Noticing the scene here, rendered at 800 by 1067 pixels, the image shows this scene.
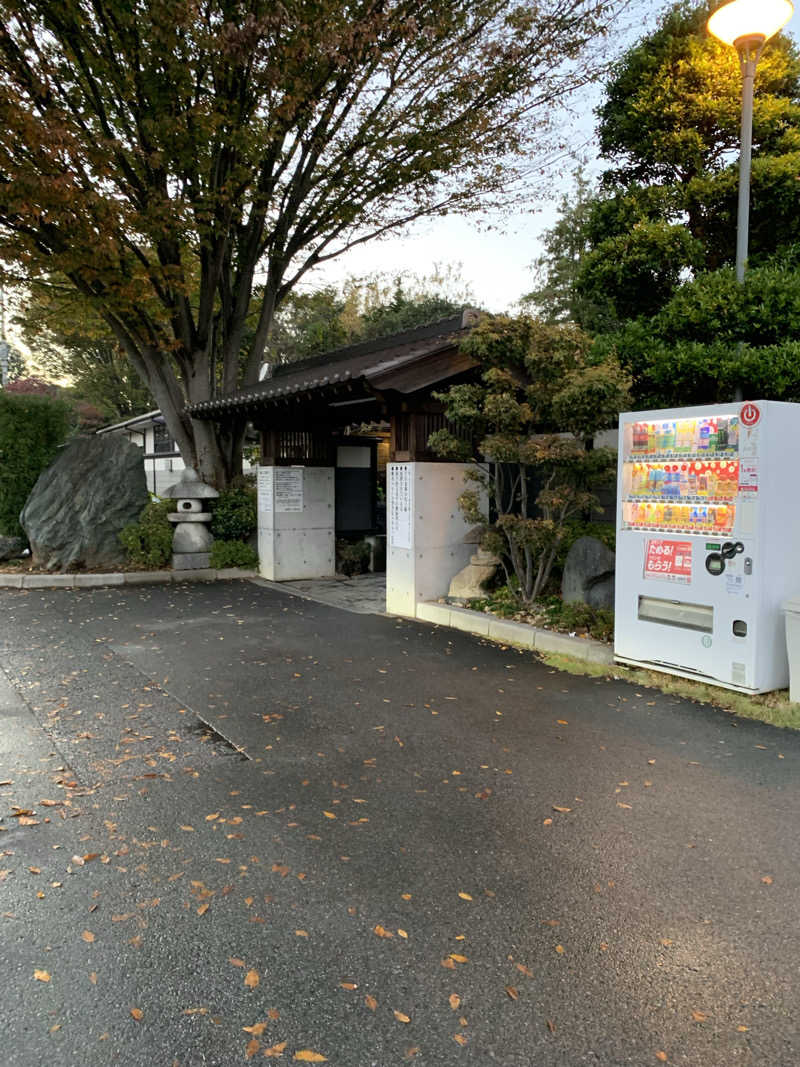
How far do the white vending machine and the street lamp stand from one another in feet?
6.42

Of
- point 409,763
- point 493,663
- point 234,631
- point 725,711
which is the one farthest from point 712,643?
point 234,631

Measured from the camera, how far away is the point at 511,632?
7.30 meters

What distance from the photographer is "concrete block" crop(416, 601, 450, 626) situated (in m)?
8.30

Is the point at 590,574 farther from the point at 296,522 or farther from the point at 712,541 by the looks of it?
the point at 296,522

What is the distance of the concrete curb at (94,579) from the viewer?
35.6 ft

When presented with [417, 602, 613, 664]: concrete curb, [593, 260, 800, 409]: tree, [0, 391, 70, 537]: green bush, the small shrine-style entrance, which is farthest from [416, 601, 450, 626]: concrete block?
[0, 391, 70, 537]: green bush

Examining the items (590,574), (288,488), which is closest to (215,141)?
(288,488)

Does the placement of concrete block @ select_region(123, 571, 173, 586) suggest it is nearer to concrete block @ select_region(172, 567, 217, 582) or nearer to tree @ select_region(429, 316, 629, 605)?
concrete block @ select_region(172, 567, 217, 582)

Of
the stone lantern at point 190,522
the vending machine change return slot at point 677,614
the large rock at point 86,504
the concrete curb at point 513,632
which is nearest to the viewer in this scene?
the vending machine change return slot at point 677,614

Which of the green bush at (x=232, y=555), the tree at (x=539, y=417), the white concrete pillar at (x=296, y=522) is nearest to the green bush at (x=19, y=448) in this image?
the green bush at (x=232, y=555)

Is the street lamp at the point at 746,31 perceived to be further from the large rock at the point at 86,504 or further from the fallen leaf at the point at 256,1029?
the large rock at the point at 86,504

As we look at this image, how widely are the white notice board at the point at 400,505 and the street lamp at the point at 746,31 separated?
14.0 feet

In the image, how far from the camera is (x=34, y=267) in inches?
447

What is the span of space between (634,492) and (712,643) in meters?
1.43
